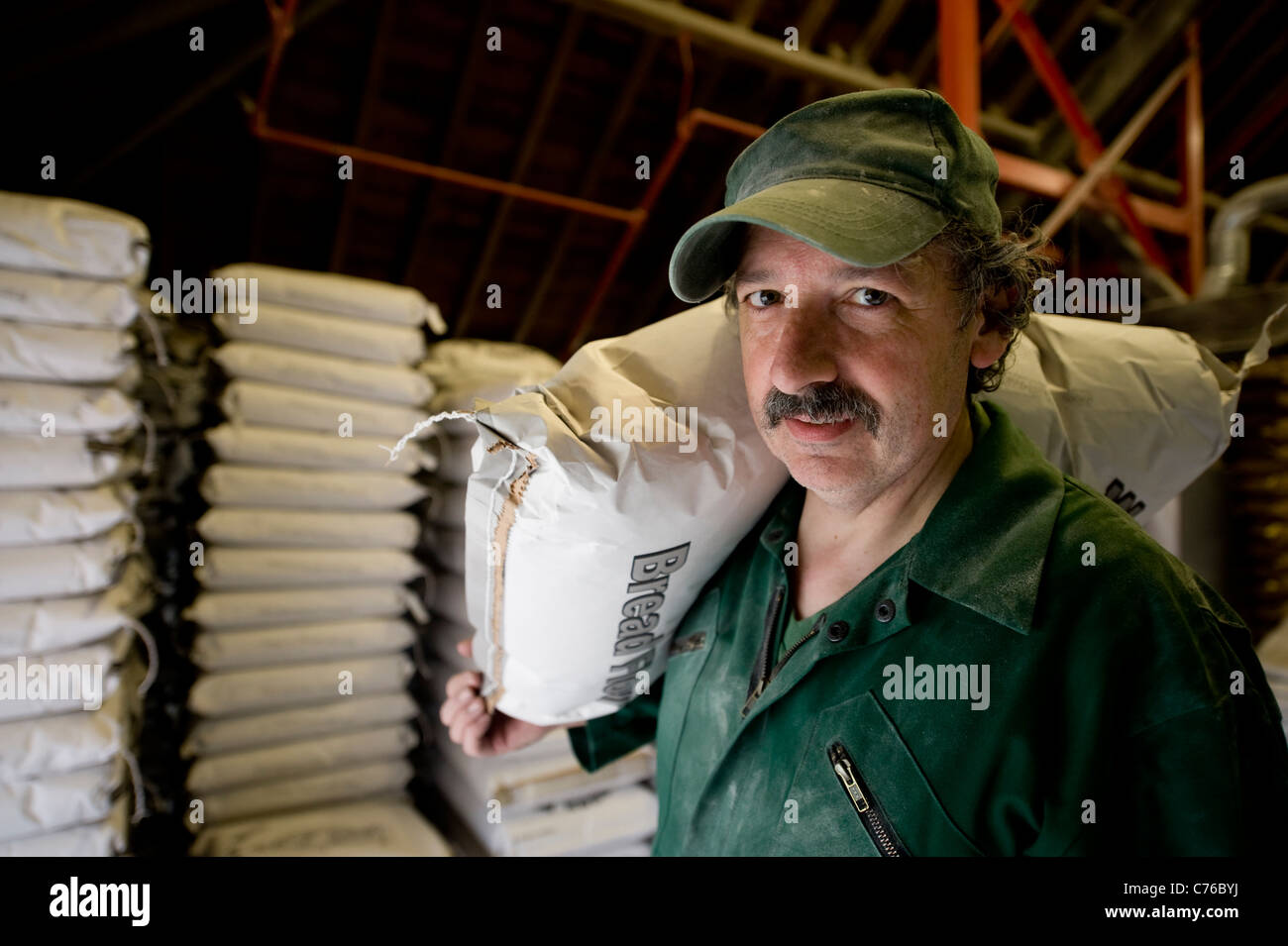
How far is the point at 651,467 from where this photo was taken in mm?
964

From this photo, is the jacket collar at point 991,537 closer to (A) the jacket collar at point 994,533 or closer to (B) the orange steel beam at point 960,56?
(A) the jacket collar at point 994,533

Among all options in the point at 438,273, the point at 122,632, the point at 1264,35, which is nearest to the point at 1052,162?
the point at 1264,35

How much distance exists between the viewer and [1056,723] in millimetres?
769

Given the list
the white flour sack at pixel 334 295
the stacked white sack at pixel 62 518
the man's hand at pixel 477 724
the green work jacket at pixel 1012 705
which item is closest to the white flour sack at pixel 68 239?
the stacked white sack at pixel 62 518

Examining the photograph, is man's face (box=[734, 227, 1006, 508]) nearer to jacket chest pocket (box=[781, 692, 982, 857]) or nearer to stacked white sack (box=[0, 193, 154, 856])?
jacket chest pocket (box=[781, 692, 982, 857])

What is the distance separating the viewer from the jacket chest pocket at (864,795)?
80cm

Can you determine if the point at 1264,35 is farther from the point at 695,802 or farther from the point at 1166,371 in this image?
the point at 695,802

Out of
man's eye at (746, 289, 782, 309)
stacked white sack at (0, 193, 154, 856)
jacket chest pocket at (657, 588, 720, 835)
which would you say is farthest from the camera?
stacked white sack at (0, 193, 154, 856)

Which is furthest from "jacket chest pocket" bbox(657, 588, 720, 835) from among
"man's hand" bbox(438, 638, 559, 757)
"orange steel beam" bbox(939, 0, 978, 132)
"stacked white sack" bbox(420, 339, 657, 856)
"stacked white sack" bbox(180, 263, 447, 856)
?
"orange steel beam" bbox(939, 0, 978, 132)

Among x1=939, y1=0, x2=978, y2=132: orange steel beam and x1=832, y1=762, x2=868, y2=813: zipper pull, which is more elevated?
x1=939, y1=0, x2=978, y2=132: orange steel beam

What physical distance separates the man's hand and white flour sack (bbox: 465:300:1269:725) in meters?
0.06

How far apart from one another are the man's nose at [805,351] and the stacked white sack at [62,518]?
5.27ft

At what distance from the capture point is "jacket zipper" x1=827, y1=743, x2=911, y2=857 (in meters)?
0.82

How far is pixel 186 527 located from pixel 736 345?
196cm
